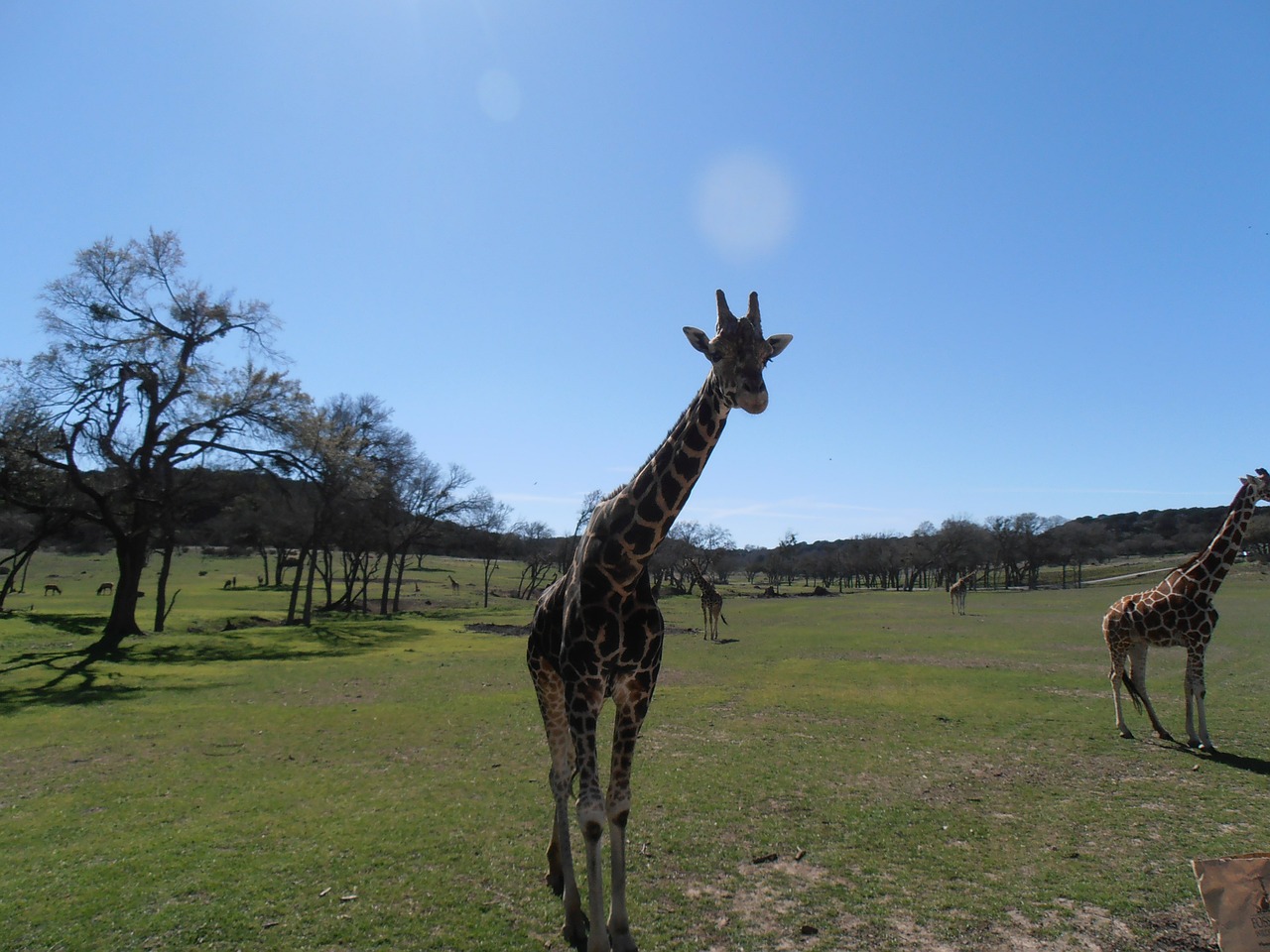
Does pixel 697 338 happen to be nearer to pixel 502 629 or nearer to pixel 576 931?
pixel 576 931

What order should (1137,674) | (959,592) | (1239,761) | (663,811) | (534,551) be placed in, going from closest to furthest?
(663,811) → (1239,761) → (1137,674) → (959,592) → (534,551)

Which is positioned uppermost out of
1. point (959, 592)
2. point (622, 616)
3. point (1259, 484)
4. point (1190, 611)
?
point (1259, 484)

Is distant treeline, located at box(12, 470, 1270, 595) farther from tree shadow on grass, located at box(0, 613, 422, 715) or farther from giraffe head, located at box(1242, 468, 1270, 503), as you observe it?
giraffe head, located at box(1242, 468, 1270, 503)

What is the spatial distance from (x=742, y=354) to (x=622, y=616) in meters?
2.01

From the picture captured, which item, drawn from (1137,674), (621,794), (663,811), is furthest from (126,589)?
(1137,674)

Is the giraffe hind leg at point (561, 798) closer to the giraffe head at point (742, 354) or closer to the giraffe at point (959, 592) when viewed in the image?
the giraffe head at point (742, 354)

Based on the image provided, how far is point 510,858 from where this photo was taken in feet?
19.6

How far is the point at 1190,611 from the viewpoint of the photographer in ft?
33.0

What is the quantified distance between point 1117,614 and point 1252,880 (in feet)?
27.8

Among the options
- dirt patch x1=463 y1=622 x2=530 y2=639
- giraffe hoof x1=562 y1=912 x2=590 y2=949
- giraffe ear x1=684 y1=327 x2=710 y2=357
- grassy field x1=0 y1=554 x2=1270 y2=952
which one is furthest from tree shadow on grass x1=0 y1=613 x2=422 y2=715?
giraffe ear x1=684 y1=327 x2=710 y2=357

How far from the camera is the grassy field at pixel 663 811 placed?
16.1 feet

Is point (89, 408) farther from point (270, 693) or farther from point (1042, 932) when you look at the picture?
point (1042, 932)

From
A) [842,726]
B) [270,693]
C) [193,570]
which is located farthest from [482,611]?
[193,570]

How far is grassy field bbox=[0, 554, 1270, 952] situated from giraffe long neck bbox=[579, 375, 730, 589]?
260cm
